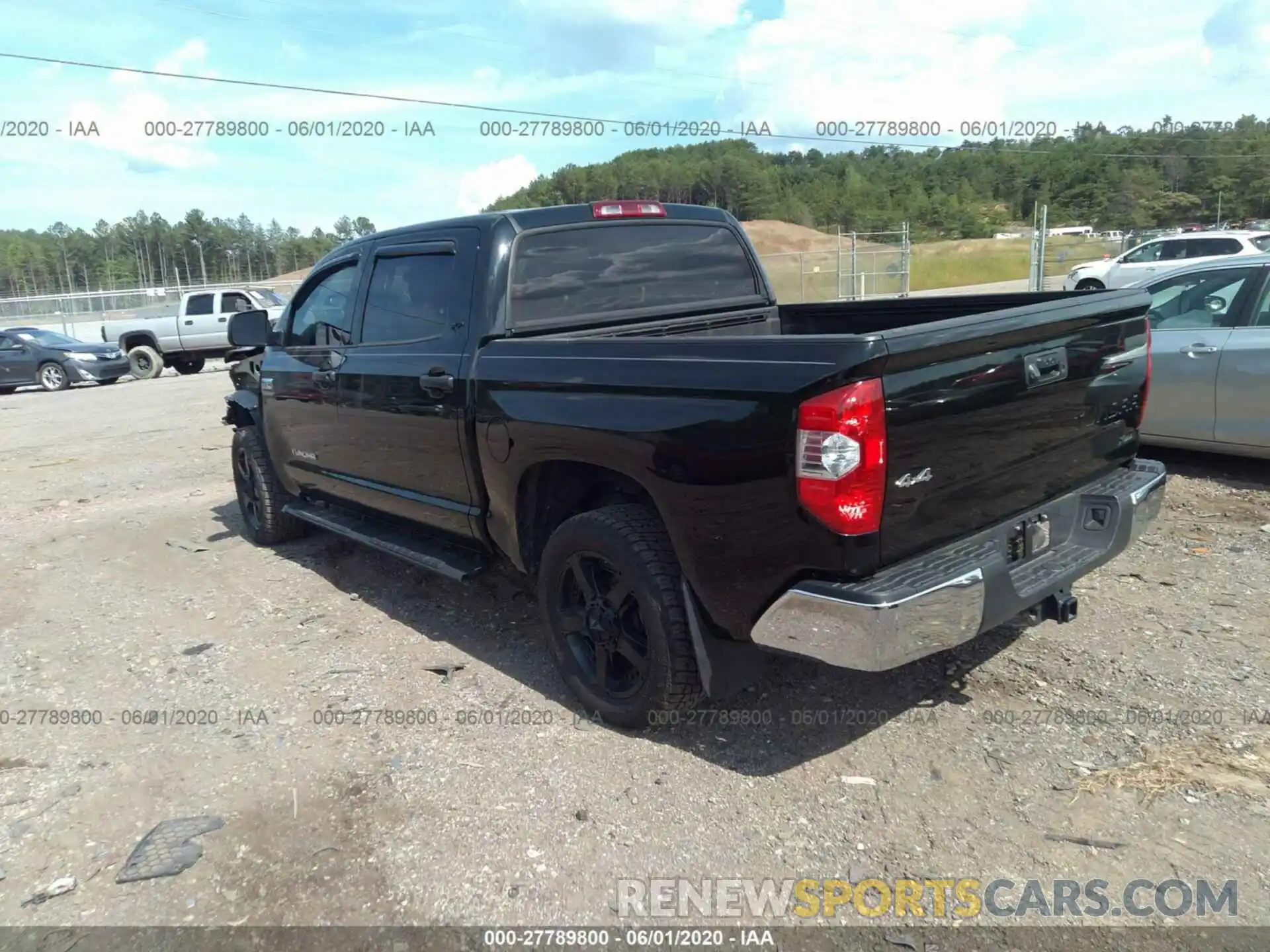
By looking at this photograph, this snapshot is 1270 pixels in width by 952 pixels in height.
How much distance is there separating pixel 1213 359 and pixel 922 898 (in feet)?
16.4

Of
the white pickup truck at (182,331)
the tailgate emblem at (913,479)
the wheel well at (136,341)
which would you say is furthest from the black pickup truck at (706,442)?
the wheel well at (136,341)

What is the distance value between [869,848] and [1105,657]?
67.6 inches

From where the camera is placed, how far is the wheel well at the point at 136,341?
21.5 metres

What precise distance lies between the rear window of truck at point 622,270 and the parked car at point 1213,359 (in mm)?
3361

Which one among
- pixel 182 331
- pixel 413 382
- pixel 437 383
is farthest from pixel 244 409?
pixel 182 331

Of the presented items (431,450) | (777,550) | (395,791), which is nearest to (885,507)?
(777,550)

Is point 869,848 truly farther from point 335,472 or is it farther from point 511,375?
point 335,472

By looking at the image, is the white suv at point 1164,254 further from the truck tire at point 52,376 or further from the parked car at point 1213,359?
the truck tire at point 52,376

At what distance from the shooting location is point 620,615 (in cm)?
342

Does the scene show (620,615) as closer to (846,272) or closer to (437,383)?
(437,383)

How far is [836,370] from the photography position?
2.52 meters

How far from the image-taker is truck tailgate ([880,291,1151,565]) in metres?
2.67

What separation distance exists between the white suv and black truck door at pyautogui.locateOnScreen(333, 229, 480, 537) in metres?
17.6

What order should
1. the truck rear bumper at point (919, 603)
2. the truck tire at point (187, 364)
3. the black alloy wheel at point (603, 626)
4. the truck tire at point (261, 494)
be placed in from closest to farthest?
the truck rear bumper at point (919, 603) → the black alloy wheel at point (603, 626) → the truck tire at point (261, 494) → the truck tire at point (187, 364)
